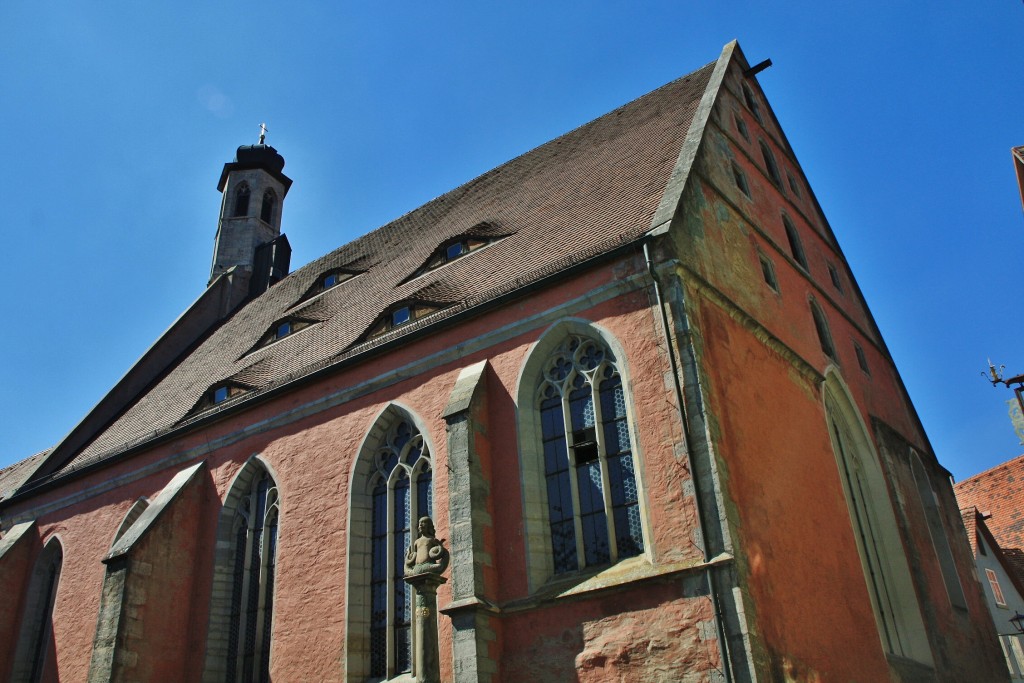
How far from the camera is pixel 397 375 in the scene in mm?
11750

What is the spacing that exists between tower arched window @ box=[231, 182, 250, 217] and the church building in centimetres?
878

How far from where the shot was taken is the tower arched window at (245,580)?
472 inches

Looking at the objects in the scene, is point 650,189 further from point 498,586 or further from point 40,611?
point 40,611

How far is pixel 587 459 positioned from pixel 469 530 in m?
1.52

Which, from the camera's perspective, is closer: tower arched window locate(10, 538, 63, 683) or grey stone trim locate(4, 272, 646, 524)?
grey stone trim locate(4, 272, 646, 524)

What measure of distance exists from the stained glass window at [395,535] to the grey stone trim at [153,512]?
3398 mm

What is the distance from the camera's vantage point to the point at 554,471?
999 centimetres

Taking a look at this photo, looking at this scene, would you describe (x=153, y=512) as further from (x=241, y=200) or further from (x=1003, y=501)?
(x=1003, y=501)

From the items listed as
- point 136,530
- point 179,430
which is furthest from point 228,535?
point 179,430

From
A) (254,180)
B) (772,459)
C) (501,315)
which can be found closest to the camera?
(772,459)

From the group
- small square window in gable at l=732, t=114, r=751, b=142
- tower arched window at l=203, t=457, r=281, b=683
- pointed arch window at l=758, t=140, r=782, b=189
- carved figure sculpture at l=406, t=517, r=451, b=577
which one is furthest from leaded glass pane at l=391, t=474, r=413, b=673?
pointed arch window at l=758, t=140, r=782, b=189

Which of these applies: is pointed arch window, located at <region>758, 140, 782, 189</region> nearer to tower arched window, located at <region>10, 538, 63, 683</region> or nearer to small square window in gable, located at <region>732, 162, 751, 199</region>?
small square window in gable, located at <region>732, 162, 751, 199</region>

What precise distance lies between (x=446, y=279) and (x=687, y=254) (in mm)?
4225

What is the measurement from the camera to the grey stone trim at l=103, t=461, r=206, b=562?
486 inches
